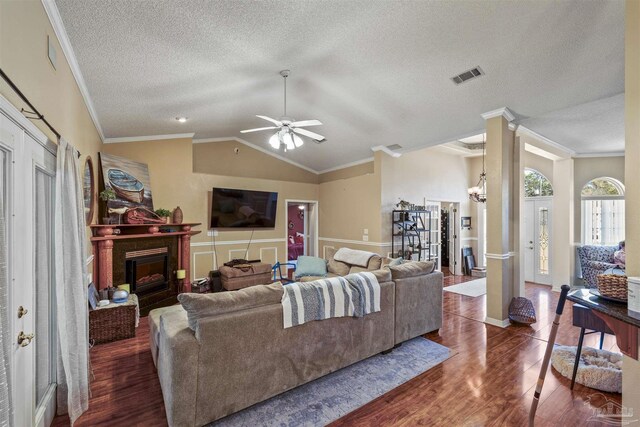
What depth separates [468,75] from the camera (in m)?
3.21

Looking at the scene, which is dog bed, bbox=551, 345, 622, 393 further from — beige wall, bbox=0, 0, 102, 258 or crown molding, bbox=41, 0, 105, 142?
crown molding, bbox=41, 0, 105, 142

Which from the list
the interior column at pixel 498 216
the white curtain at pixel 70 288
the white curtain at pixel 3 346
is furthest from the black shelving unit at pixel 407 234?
the white curtain at pixel 3 346

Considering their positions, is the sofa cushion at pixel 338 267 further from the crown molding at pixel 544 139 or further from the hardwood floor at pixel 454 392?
the crown molding at pixel 544 139

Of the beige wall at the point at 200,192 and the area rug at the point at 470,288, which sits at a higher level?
the beige wall at the point at 200,192

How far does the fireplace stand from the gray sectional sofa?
5.87ft

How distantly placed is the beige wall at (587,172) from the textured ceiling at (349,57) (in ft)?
7.16

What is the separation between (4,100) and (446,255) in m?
8.34

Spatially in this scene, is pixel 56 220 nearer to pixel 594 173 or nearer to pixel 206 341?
pixel 206 341

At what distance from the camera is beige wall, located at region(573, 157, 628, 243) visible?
224 inches

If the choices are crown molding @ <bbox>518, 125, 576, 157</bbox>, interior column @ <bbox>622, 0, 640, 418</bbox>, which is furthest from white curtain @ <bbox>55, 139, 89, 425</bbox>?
crown molding @ <bbox>518, 125, 576, 157</bbox>

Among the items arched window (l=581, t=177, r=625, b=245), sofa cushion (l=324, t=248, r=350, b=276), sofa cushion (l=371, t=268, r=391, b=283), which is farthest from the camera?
arched window (l=581, t=177, r=625, b=245)

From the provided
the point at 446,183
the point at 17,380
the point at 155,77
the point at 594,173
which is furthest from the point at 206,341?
the point at 594,173

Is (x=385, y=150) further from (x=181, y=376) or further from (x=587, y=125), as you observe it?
(x=181, y=376)

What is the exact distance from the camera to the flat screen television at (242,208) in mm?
6031
